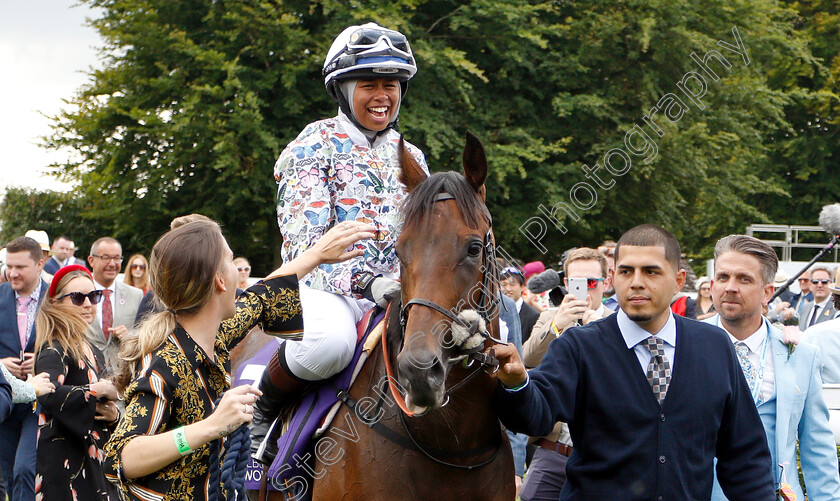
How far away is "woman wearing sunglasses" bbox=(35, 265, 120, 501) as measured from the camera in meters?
5.31

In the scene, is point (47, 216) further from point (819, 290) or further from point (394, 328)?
point (394, 328)

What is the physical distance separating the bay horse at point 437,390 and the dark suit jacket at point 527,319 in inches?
183

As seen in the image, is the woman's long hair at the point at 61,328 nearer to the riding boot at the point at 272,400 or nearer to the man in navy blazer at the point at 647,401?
the riding boot at the point at 272,400

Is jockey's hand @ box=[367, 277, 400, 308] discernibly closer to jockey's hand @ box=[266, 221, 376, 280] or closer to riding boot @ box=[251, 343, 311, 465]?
jockey's hand @ box=[266, 221, 376, 280]

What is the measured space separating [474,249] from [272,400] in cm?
146

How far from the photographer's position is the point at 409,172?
11.2ft

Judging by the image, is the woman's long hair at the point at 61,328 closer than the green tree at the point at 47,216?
Yes

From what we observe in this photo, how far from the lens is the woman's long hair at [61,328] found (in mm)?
5602

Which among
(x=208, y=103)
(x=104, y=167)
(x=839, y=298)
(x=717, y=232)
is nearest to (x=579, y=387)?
(x=839, y=298)

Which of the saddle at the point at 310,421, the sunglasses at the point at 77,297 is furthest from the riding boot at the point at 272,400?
the sunglasses at the point at 77,297

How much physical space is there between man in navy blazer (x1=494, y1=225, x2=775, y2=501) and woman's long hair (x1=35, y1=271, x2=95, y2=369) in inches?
147

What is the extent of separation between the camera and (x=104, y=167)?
53.6 ft

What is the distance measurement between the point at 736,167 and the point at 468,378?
53.6ft

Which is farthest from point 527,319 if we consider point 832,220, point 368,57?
point 368,57
